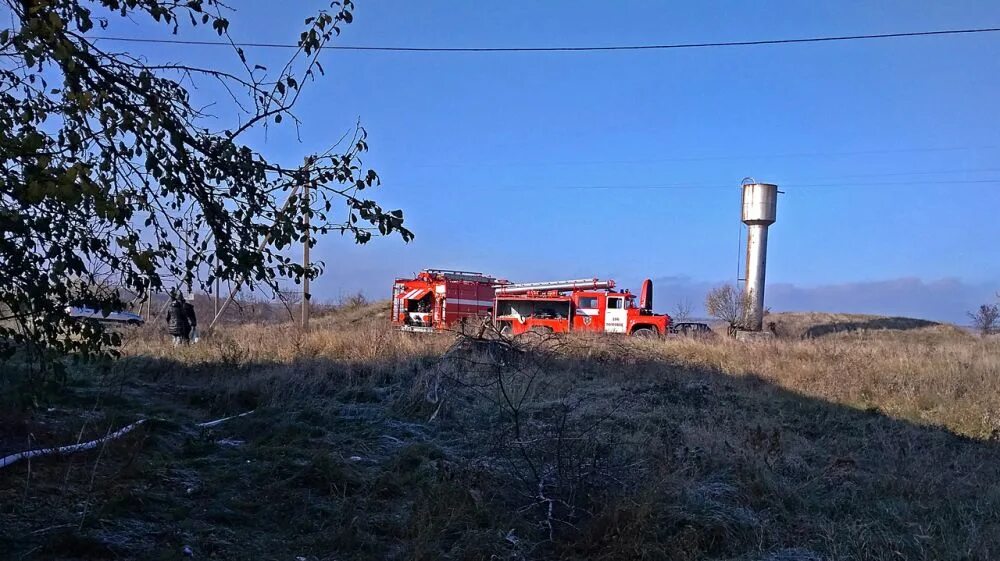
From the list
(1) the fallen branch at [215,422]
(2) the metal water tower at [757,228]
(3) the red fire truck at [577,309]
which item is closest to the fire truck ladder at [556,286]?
(3) the red fire truck at [577,309]

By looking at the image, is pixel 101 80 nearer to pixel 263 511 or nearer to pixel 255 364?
pixel 263 511

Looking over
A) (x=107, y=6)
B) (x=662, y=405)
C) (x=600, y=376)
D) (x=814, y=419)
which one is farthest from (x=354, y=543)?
(x=600, y=376)

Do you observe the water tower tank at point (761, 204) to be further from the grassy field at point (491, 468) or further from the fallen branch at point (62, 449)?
the fallen branch at point (62, 449)

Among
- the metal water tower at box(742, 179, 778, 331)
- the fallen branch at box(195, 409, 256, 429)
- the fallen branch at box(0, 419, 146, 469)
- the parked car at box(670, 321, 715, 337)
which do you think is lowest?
the fallen branch at box(195, 409, 256, 429)

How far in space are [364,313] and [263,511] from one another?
Result: 116 feet

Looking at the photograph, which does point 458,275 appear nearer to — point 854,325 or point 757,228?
point 757,228

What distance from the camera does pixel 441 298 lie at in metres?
27.6

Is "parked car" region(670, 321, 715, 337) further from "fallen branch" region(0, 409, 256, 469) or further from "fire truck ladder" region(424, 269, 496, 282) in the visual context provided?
"fallen branch" region(0, 409, 256, 469)

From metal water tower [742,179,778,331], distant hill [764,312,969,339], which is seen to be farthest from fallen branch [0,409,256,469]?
distant hill [764,312,969,339]

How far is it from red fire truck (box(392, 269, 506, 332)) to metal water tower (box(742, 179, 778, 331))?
10636mm

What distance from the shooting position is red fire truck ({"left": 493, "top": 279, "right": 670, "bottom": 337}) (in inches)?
979

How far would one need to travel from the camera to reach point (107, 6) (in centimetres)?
434

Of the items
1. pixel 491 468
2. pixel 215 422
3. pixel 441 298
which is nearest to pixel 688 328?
pixel 441 298

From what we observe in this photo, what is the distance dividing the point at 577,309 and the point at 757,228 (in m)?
10.5
